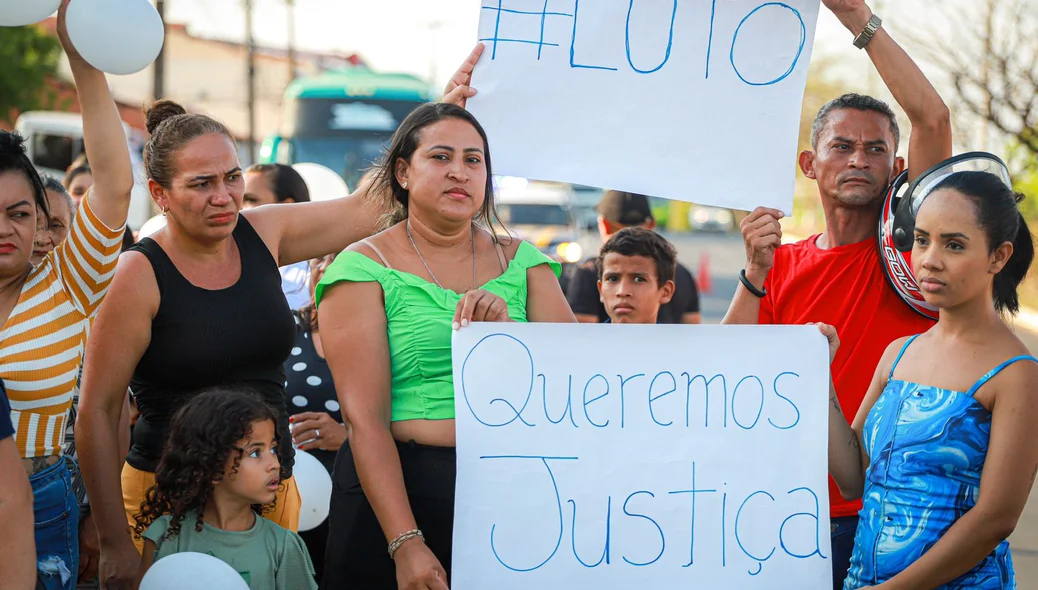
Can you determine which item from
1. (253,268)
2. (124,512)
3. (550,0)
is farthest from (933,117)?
(124,512)

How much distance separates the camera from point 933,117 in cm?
273

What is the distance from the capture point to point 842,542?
112 inches

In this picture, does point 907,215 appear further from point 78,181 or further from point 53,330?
point 78,181

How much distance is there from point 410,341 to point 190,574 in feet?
2.43

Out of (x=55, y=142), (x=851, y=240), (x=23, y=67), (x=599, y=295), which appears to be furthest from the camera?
(x=23, y=67)

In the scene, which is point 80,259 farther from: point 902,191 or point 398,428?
point 902,191

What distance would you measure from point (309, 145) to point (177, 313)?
44.4 feet

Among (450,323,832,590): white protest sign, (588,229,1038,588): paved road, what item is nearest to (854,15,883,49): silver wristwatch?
(450,323,832,590): white protest sign

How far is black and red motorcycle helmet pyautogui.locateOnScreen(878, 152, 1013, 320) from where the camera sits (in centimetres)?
259

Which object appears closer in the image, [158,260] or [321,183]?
[158,260]

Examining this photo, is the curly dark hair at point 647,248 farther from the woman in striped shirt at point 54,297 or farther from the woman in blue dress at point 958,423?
the woman in striped shirt at point 54,297

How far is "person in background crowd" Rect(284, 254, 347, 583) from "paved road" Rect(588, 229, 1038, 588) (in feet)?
11.7

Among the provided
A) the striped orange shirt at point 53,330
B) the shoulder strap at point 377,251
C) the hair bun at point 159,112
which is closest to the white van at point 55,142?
the hair bun at point 159,112

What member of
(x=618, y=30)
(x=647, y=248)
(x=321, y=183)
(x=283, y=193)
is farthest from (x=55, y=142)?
(x=618, y=30)
